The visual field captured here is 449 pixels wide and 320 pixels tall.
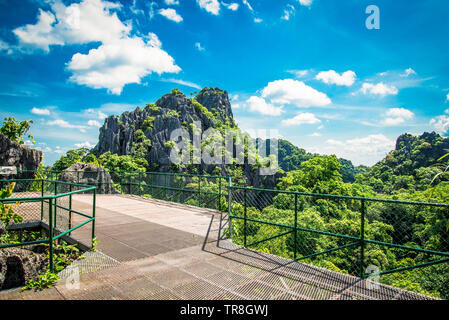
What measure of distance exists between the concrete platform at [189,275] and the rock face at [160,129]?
54571mm

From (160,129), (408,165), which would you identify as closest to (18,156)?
(160,129)

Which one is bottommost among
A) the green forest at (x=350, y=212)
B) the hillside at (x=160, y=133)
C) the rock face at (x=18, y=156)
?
the green forest at (x=350, y=212)

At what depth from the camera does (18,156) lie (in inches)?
601

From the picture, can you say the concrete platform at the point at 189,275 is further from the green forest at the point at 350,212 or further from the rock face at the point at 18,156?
the rock face at the point at 18,156

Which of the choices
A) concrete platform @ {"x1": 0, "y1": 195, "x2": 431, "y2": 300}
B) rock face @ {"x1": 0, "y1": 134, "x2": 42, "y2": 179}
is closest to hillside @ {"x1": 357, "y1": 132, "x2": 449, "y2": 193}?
concrete platform @ {"x1": 0, "y1": 195, "x2": 431, "y2": 300}

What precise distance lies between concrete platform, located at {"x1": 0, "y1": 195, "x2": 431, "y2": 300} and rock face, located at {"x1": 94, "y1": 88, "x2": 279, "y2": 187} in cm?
5457

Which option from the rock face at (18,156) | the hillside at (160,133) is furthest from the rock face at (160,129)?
the rock face at (18,156)

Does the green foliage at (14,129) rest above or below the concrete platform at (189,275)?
above

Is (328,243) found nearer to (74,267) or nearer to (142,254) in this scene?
(142,254)

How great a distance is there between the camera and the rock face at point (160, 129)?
203 feet

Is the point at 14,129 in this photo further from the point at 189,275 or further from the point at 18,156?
the point at 189,275

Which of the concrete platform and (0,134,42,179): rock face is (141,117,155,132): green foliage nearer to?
(0,134,42,179): rock face

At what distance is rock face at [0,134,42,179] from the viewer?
14.6 meters
